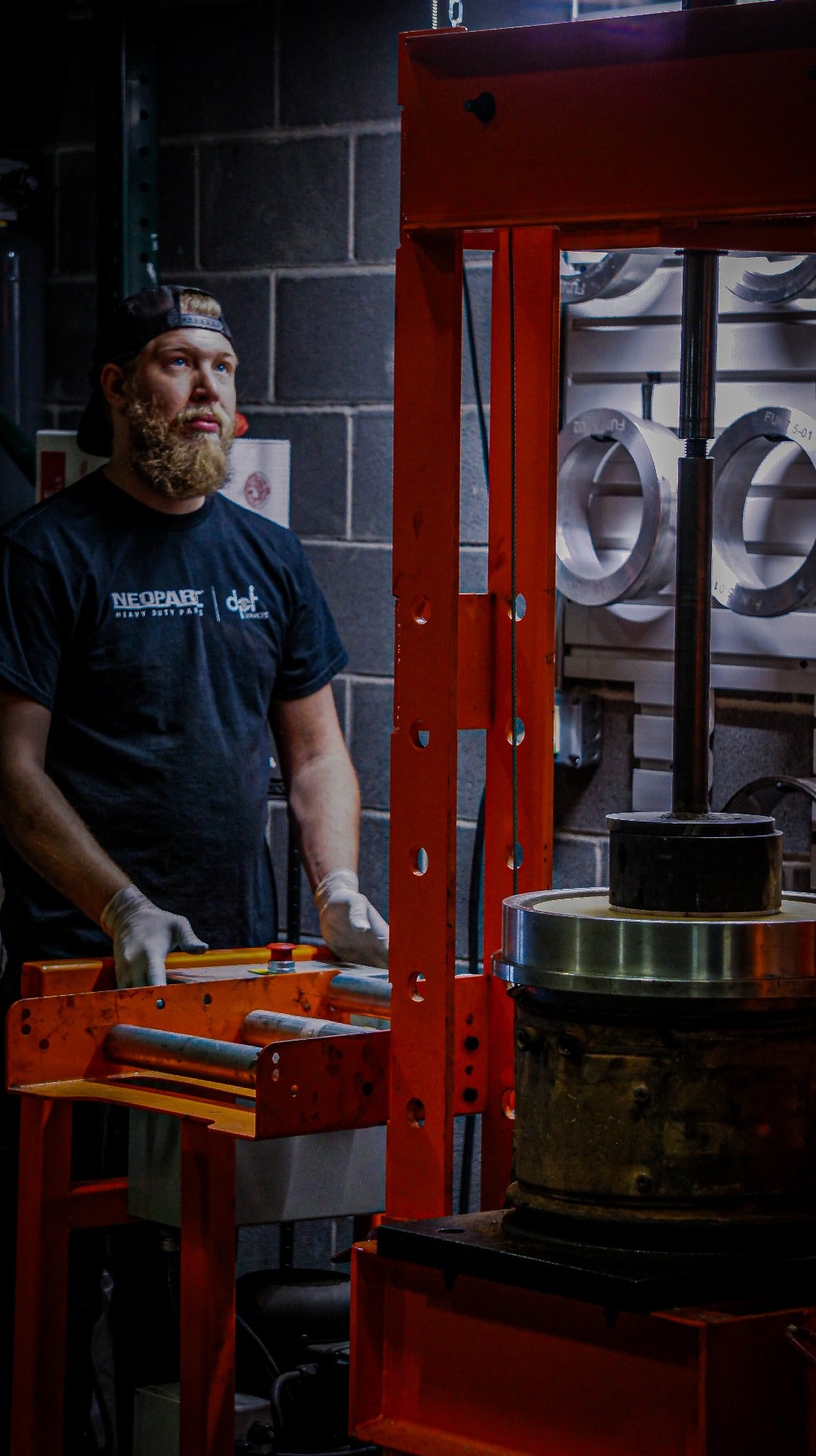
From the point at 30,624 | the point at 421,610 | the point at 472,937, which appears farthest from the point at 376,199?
the point at 421,610

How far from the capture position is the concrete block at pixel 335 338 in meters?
3.49

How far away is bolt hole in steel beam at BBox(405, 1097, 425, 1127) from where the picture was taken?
1753 mm

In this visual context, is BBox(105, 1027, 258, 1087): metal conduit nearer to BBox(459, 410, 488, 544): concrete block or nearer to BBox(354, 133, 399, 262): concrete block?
BBox(459, 410, 488, 544): concrete block

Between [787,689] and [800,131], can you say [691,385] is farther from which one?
[787,689]

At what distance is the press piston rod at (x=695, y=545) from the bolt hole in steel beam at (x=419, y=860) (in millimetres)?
243

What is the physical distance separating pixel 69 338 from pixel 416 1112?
2519 mm

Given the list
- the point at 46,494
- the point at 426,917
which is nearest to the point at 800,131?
the point at 426,917

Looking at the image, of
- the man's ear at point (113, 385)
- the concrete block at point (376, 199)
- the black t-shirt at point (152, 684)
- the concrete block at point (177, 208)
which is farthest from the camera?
the concrete block at point (177, 208)

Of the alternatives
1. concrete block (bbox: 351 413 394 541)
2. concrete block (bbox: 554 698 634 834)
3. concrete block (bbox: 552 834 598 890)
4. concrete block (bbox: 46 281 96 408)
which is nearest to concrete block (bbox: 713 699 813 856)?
concrete block (bbox: 554 698 634 834)

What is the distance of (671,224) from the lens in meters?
1.58

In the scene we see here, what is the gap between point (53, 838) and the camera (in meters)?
2.92

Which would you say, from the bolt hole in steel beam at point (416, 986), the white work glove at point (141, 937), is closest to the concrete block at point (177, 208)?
the white work glove at point (141, 937)

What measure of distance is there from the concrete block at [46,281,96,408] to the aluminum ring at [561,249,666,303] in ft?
4.06

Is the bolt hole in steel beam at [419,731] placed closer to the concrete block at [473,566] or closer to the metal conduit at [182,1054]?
the metal conduit at [182,1054]
